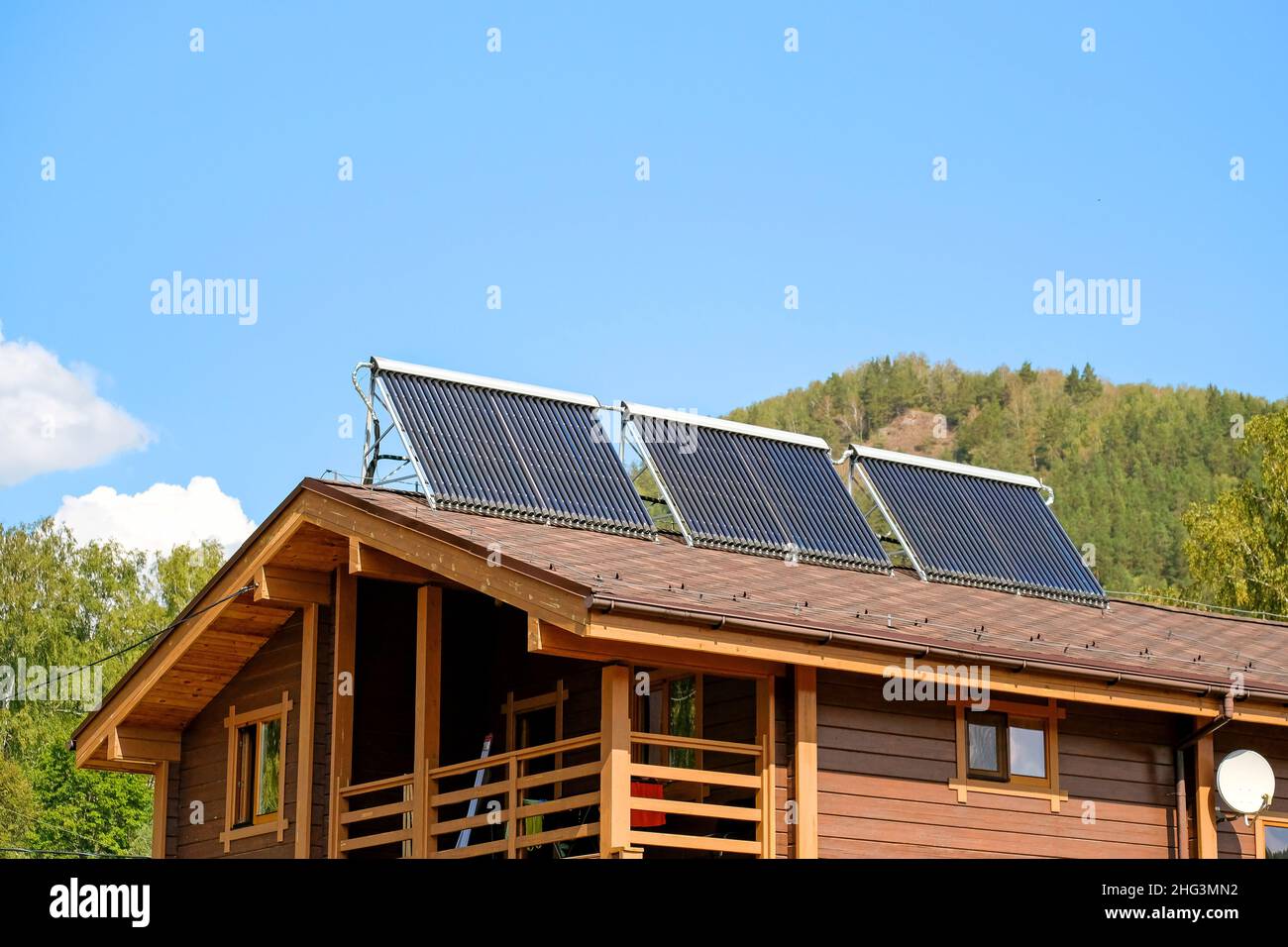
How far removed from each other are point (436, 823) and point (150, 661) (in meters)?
6.16

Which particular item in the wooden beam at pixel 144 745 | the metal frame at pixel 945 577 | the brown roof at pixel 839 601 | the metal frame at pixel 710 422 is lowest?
the wooden beam at pixel 144 745

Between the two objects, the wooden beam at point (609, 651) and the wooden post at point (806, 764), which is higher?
the wooden beam at point (609, 651)

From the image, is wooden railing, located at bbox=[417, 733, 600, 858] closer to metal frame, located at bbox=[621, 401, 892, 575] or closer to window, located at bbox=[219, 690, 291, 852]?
A: window, located at bbox=[219, 690, 291, 852]

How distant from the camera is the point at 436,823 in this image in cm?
1848

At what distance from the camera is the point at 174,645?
73.8 feet

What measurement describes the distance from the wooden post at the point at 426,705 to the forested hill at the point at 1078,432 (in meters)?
26.2

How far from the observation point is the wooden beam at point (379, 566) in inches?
751

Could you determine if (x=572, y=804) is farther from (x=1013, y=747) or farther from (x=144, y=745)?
(x=144, y=745)

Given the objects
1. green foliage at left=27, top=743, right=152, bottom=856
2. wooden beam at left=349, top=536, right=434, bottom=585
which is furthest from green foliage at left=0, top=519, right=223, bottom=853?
wooden beam at left=349, top=536, right=434, bottom=585

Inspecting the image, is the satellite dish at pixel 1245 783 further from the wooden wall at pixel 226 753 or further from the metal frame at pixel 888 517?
the wooden wall at pixel 226 753

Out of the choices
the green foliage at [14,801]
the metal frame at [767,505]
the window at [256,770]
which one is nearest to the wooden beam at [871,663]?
the metal frame at [767,505]

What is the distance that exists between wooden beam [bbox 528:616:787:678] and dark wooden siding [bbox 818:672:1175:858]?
5.22 feet
